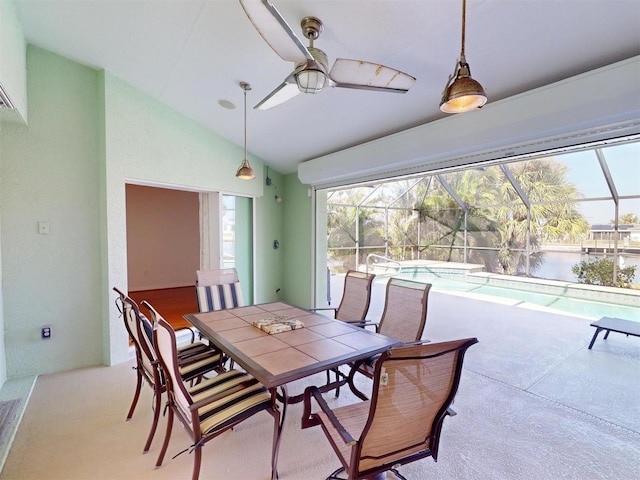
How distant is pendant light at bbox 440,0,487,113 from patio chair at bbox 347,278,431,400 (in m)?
1.51

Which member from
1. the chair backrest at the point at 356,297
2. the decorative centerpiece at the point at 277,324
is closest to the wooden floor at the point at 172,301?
the decorative centerpiece at the point at 277,324

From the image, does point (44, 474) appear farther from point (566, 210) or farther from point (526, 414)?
point (566, 210)

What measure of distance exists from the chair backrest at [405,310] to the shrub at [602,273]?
5585 mm

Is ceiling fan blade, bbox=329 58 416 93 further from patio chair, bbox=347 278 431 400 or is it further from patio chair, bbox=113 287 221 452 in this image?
patio chair, bbox=113 287 221 452

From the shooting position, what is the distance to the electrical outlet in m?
3.13

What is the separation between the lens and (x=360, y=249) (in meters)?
7.99

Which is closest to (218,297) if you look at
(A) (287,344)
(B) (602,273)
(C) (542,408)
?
(A) (287,344)

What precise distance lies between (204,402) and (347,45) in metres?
2.59

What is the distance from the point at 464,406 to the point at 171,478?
2234mm

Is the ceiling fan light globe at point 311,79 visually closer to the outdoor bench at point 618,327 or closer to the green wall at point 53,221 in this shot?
the green wall at point 53,221

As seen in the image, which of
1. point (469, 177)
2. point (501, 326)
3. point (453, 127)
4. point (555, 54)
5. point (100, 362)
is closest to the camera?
point (555, 54)

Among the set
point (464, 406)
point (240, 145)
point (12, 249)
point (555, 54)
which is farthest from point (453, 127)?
point (12, 249)

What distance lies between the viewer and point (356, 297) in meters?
3.12

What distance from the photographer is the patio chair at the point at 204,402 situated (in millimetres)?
1586
